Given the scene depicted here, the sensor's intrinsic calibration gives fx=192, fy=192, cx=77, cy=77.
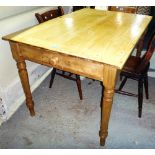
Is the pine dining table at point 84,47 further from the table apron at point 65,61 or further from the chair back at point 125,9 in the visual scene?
the chair back at point 125,9

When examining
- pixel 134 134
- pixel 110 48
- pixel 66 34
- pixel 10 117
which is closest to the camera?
pixel 110 48

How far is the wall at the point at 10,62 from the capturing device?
1.70 metres

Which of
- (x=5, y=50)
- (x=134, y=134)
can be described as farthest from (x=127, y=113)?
(x=5, y=50)

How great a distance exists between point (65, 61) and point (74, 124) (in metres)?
0.81

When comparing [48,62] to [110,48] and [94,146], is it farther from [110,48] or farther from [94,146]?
[94,146]

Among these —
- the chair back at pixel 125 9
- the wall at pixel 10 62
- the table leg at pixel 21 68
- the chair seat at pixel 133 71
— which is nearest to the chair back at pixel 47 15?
the wall at pixel 10 62

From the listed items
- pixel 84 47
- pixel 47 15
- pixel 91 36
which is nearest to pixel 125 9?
pixel 47 15

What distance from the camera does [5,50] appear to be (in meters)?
1.78

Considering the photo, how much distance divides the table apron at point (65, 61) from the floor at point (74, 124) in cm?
72

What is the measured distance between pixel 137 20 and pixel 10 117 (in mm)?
1662

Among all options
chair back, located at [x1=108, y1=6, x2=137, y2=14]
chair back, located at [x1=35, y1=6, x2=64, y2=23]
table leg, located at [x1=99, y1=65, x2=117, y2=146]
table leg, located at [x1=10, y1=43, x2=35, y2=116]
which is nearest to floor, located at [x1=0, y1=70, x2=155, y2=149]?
table leg, located at [x1=10, y1=43, x2=35, y2=116]

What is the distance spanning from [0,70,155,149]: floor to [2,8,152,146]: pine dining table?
16cm

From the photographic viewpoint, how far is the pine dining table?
1235 mm

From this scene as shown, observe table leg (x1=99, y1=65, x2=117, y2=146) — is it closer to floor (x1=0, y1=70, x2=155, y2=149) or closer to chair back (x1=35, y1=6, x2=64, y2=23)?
floor (x1=0, y1=70, x2=155, y2=149)
